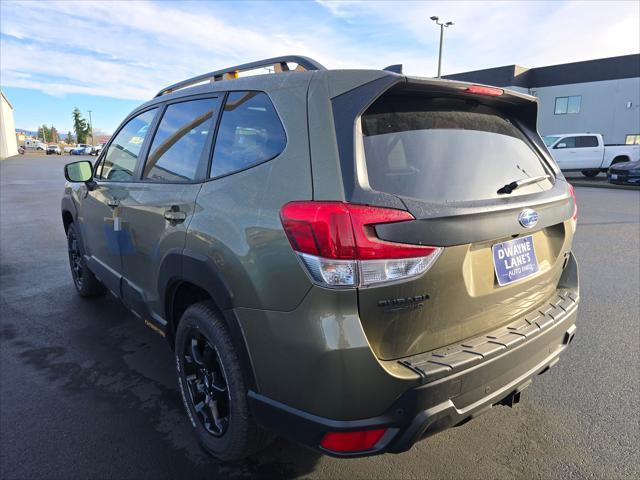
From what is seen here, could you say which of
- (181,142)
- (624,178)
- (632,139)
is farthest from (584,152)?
(181,142)

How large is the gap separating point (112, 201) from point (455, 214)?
8.40ft

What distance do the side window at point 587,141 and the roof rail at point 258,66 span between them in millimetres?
23682

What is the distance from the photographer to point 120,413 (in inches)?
111

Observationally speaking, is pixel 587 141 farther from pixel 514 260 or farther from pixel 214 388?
pixel 214 388

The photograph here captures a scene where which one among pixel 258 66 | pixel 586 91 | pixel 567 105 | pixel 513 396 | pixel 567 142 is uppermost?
pixel 586 91

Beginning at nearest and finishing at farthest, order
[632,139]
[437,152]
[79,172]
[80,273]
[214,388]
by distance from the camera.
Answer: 1. [437,152]
2. [214,388]
3. [79,172]
4. [80,273]
5. [632,139]

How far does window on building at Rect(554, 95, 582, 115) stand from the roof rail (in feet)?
144

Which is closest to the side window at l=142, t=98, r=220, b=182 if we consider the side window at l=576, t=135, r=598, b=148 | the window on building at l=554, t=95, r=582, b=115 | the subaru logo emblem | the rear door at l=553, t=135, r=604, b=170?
the subaru logo emblem

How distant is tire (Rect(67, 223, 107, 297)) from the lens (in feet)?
15.2

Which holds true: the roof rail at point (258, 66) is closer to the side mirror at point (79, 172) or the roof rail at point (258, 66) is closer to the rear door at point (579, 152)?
the side mirror at point (79, 172)

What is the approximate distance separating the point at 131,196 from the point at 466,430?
2.53m

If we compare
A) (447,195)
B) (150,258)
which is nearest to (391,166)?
(447,195)

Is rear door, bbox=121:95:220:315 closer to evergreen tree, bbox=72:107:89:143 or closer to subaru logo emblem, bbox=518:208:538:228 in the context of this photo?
subaru logo emblem, bbox=518:208:538:228

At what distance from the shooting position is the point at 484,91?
2.24m
